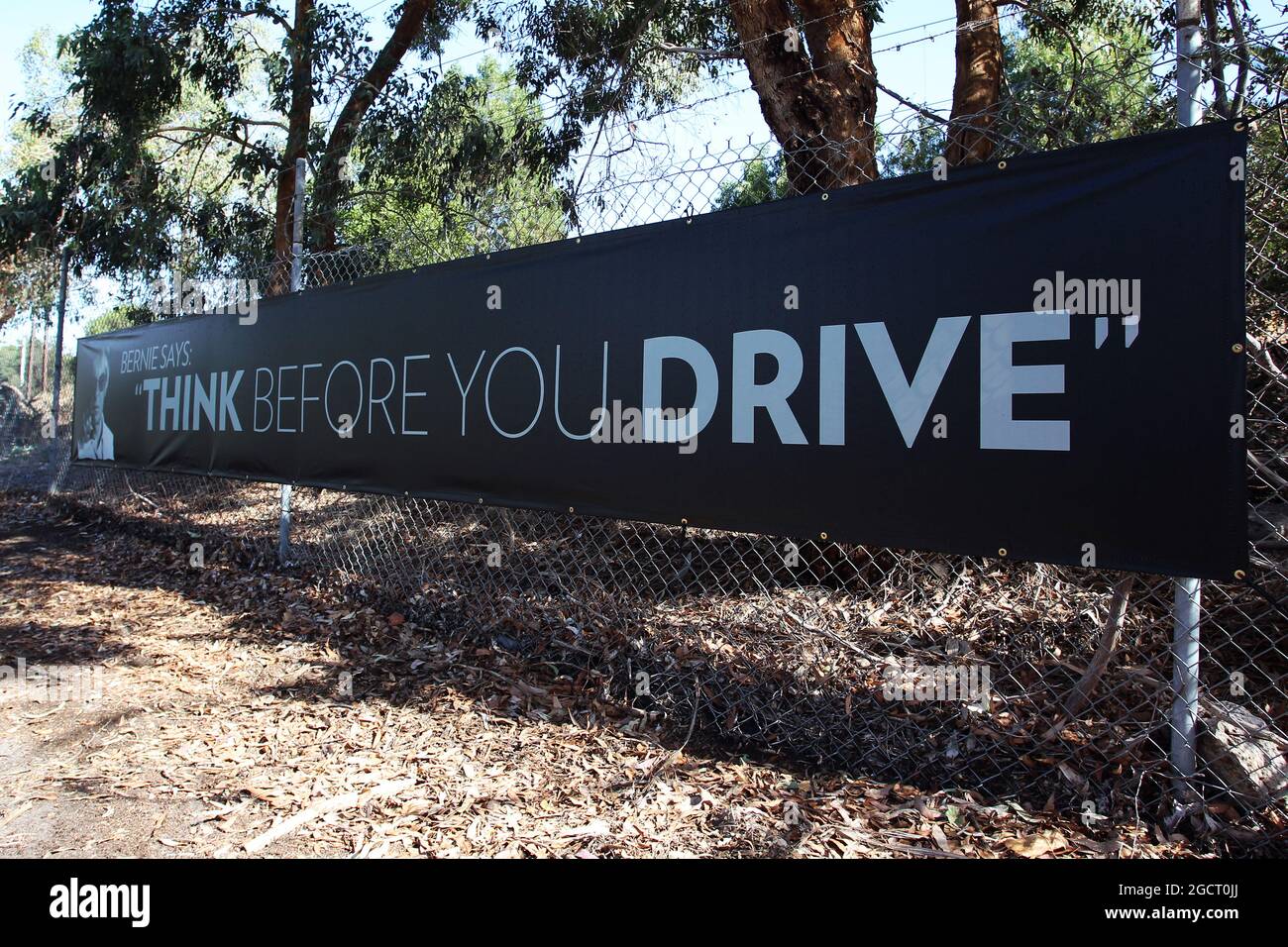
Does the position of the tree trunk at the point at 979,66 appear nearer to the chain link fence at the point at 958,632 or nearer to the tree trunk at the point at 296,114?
the chain link fence at the point at 958,632

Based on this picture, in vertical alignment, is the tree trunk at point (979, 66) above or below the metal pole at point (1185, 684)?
above

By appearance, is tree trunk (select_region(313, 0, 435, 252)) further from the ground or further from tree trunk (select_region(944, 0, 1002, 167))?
tree trunk (select_region(944, 0, 1002, 167))

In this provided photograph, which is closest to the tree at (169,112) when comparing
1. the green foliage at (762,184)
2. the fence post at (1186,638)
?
the green foliage at (762,184)

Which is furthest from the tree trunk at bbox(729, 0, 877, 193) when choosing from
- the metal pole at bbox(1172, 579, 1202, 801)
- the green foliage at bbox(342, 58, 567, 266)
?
the green foliage at bbox(342, 58, 567, 266)

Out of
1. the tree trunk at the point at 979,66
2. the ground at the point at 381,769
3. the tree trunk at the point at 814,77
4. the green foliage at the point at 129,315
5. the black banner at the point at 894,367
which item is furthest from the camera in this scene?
the green foliage at the point at 129,315

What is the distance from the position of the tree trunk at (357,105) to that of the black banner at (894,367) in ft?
17.2

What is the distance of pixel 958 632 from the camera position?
3.65 metres

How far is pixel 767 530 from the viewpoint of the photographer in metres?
3.06

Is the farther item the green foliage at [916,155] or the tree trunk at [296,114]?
the tree trunk at [296,114]

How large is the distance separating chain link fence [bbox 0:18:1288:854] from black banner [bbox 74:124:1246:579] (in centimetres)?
19

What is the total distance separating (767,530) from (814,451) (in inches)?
13.5

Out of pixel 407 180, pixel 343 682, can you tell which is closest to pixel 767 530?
pixel 343 682

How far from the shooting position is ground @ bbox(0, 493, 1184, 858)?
98.8 inches

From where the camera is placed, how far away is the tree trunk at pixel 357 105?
9070mm
